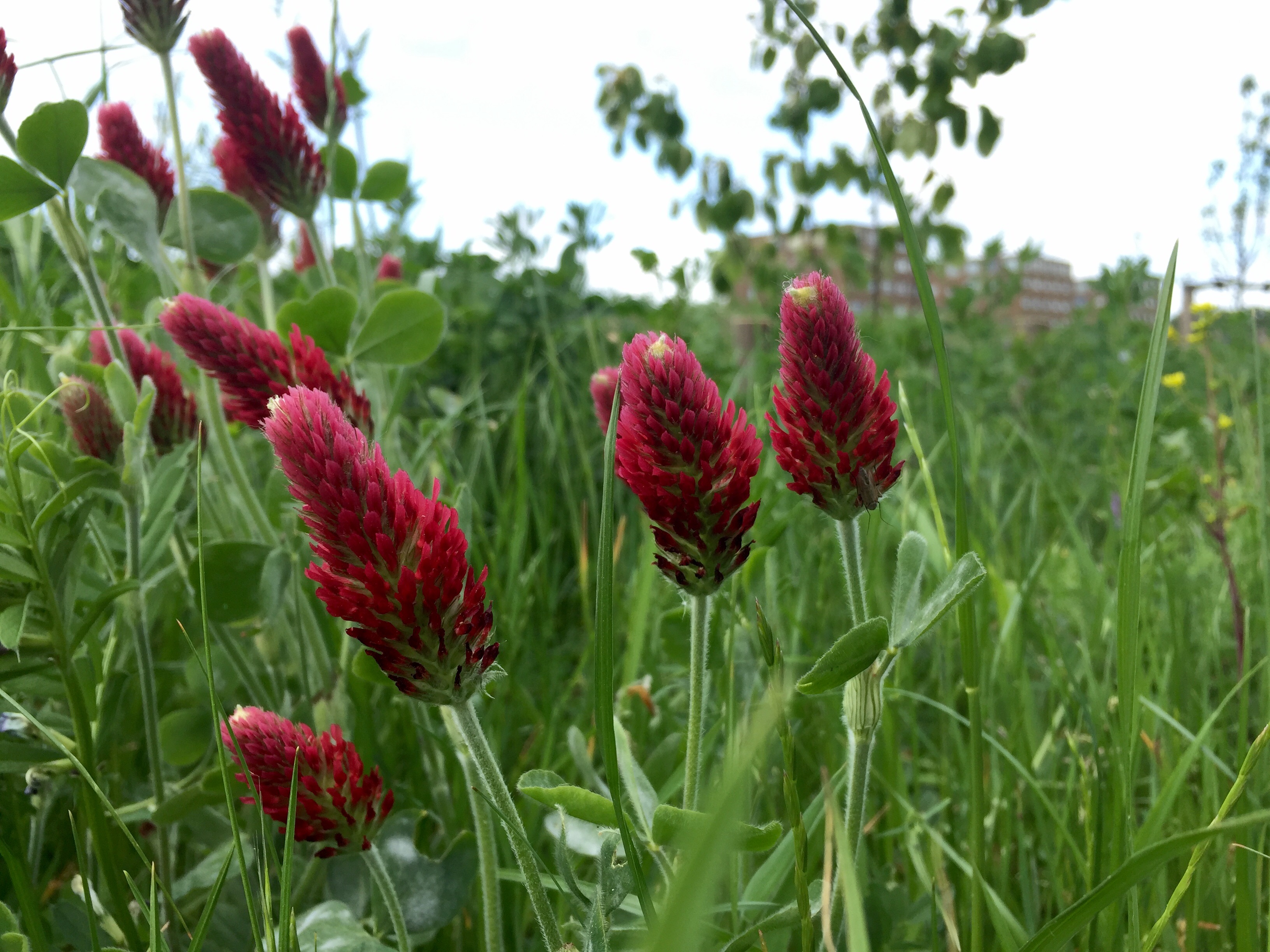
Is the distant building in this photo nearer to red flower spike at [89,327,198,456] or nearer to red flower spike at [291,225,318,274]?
red flower spike at [291,225,318,274]

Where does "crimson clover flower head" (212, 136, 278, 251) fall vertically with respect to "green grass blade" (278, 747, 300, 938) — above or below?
above

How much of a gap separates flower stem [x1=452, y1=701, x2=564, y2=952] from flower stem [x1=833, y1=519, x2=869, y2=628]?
0.31m

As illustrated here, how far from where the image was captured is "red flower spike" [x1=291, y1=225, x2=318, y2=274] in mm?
2326

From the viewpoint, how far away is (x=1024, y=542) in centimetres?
252

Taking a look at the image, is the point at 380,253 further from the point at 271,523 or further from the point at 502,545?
the point at 271,523

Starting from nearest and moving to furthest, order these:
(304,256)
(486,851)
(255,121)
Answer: (486,851)
(255,121)
(304,256)

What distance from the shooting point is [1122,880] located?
0.53 meters

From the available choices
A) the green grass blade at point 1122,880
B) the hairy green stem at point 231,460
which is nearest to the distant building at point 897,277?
the hairy green stem at point 231,460

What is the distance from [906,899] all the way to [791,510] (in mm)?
623

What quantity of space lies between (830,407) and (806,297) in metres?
0.09

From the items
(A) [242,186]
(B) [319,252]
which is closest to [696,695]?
(B) [319,252]

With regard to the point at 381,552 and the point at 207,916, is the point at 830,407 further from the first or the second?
the point at 207,916

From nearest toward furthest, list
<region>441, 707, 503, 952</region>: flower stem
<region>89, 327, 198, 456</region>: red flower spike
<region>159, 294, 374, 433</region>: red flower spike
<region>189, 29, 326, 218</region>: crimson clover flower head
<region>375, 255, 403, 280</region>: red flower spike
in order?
<region>441, 707, 503, 952</region>: flower stem
<region>159, 294, 374, 433</region>: red flower spike
<region>89, 327, 198, 456</region>: red flower spike
<region>189, 29, 326, 218</region>: crimson clover flower head
<region>375, 255, 403, 280</region>: red flower spike

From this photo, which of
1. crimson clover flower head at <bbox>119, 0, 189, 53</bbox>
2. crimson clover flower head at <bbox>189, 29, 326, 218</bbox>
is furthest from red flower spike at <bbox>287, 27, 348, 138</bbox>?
crimson clover flower head at <bbox>119, 0, 189, 53</bbox>
